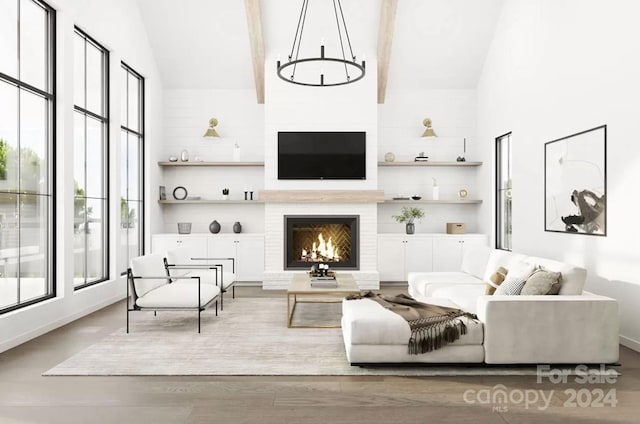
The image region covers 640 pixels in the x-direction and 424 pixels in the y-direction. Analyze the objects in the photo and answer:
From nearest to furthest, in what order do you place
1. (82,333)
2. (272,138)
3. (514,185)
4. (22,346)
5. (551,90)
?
1. (22,346)
2. (82,333)
3. (551,90)
4. (514,185)
5. (272,138)

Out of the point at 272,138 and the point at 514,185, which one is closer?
the point at 514,185

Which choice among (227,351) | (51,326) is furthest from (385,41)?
(51,326)

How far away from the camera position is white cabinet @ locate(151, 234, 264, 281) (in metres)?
8.19

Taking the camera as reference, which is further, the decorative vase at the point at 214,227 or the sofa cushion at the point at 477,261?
the decorative vase at the point at 214,227

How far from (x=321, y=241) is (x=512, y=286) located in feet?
13.7

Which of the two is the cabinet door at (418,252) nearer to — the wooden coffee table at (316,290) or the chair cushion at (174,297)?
the wooden coffee table at (316,290)

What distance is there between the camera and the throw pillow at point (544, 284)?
4.16 meters

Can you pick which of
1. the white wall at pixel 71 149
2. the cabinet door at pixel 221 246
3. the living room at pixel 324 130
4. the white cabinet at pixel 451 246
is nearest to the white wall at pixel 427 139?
the living room at pixel 324 130

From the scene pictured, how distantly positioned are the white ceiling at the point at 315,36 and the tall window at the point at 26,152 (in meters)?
2.69

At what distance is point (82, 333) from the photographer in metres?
5.06

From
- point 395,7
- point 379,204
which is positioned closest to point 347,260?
point 379,204

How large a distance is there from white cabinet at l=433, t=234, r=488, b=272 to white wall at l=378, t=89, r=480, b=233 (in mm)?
607

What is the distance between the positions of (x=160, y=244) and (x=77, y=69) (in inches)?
127

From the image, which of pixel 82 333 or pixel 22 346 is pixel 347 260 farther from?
pixel 22 346
